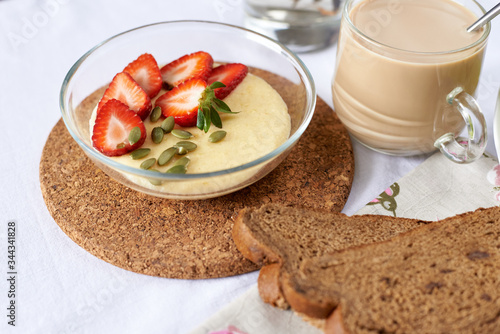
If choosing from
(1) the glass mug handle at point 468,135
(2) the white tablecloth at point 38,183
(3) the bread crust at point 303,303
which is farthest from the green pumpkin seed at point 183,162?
(1) the glass mug handle at point 468,135

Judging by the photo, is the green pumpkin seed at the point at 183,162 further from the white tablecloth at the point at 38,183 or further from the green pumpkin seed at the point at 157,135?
the white tablecloth at the point at 38,183

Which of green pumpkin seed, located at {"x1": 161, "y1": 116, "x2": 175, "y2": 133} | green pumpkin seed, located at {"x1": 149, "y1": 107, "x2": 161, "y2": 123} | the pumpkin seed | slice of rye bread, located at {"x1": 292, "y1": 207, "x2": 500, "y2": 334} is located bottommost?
slice of rye bread, located at {"x1": 292, "y1": 207, "x2": 500, "y2": 334}

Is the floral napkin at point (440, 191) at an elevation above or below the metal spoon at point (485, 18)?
below

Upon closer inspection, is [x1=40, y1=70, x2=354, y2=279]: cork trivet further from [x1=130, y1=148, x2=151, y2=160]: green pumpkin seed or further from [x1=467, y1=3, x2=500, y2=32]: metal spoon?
[x1=467, y1=3, x2=500, y2=32]: metal spoon

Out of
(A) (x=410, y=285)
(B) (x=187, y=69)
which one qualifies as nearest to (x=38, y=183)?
(B) (x=187, y=69)

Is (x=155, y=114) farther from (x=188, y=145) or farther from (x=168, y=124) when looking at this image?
(x=188, y=145)

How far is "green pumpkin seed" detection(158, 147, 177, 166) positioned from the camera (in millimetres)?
1612

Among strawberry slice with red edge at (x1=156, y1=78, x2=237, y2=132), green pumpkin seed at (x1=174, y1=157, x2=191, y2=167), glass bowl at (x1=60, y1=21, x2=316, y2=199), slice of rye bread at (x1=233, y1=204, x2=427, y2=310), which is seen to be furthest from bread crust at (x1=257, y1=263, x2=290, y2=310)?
strawberry slice with red edge at (x1=156, y1=78, x2=237, y2=132)

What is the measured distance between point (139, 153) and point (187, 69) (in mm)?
475

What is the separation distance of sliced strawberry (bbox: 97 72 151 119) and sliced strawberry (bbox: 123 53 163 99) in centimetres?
9

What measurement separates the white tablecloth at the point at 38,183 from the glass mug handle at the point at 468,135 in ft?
0.62

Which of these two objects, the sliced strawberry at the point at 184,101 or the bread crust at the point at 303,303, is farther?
the sliced strawberry at the point at 184,101

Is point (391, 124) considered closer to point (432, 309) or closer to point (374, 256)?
point (374, 256)

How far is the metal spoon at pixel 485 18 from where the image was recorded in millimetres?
1578
